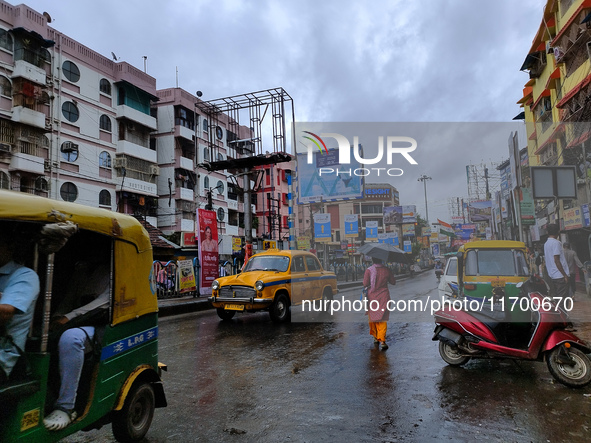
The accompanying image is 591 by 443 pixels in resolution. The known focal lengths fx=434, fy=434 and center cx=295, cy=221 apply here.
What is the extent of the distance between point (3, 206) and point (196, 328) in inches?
333

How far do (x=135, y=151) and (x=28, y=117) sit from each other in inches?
327

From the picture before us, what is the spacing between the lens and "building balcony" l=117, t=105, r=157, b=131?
95.8 feet

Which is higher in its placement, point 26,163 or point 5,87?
point 5,87

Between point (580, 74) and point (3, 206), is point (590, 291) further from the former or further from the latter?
point (3, 206)

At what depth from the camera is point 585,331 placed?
824 cm

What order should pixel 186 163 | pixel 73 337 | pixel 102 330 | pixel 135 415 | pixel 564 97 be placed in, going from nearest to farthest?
pixel 73 337, pixel 102 330, pixel 135 415, pixel 564 97, pixel 186 163

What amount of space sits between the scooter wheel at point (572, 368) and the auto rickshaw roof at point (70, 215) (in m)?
4.68

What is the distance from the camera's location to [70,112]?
83.9 ft

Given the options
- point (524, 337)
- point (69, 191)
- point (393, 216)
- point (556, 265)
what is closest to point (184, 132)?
point (69, 191)

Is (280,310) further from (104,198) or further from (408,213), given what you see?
(408,213)

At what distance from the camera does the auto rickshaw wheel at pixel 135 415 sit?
11.0ft

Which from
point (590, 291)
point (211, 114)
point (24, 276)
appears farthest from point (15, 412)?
point (211, 114)

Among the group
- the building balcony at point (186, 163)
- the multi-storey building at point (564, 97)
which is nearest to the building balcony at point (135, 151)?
the building balcony at point (186, 163)

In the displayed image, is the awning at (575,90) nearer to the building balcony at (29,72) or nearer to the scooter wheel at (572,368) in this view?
the scooter wheel at (572,368)
